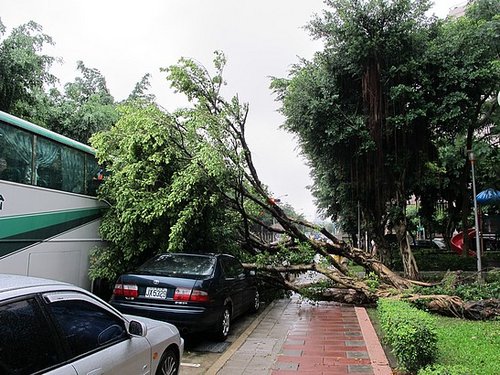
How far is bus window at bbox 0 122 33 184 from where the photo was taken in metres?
6.75

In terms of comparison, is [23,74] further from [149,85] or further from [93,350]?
[93,350]

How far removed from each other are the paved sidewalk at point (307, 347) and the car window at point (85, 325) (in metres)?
2.45

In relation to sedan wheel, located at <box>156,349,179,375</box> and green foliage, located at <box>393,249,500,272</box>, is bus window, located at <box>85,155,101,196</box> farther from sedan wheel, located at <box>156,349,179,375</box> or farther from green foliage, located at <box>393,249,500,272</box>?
green foliage, located at <box>393,249,500,272</box>

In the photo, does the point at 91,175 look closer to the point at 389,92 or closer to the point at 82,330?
the point at 82,330

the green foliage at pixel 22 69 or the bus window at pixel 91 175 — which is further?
the green foliage at pixel 22 69

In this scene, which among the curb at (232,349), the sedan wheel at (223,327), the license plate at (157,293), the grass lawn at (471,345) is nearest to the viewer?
the grass lawn at (471,345)

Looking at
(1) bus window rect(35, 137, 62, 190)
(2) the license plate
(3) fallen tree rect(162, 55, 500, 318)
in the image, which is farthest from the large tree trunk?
(1) bus window rect(35, 137, 62, 190)

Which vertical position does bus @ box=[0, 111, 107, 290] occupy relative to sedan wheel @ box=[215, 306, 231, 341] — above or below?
above

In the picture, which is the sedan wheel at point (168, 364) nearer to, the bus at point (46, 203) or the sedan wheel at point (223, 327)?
the sedan wheel at point (223, 327)

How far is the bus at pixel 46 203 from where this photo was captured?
682cm

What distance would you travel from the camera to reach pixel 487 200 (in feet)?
66.3

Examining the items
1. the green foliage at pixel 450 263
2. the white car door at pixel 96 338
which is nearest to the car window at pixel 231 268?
the white car door at pixel 96 338

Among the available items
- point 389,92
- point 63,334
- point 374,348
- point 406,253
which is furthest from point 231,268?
point 389,92

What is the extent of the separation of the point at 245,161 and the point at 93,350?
8.10 metres
